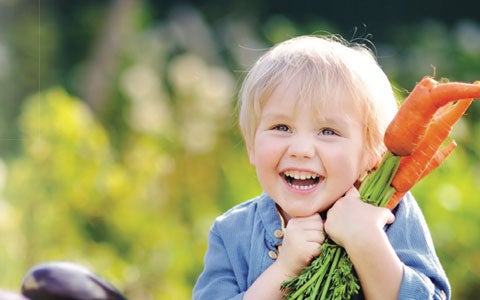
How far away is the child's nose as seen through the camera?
84.0 inches

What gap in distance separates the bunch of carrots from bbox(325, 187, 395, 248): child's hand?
3 cm

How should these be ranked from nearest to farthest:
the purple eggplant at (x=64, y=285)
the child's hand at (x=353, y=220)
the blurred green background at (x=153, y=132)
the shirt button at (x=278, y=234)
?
the child's hand at (x=353, y=220) → the shirt button at (x=278, y=234) → the purple eggplant at (x=64, y=285) → the blurred green background at (x=153, y=132)

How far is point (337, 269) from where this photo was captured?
2121 millimetres

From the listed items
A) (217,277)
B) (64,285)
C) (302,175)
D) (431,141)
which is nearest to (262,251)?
(217,277)

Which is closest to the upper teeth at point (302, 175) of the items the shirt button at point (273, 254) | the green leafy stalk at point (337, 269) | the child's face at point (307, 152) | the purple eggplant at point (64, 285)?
the child's face at point (307, 152)

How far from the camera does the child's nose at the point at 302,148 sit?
2.13 meters

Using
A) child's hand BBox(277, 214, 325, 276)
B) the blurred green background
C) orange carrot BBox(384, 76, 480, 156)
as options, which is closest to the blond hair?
orange carrot BBox(384, 76, 480, 156)

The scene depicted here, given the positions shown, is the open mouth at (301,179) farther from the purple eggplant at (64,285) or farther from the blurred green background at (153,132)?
the blurred green background at (153,132)

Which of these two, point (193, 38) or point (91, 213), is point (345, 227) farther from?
point (193, 38)

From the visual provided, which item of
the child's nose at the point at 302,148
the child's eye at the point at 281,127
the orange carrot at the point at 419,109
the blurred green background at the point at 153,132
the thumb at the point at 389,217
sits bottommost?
the blurred green background at the point at 153,132

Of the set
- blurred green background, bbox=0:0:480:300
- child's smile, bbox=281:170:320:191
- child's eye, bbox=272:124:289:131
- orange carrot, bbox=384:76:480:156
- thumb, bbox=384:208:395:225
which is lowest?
blurred green background, bbox=0:0:480:300

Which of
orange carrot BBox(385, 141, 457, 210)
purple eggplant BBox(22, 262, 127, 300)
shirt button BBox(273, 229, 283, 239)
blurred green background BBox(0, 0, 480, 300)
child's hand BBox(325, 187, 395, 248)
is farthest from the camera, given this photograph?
blurred green background BBox(0, 0, 480, 300)

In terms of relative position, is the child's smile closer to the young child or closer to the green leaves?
the young child

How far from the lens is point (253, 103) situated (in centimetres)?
230
